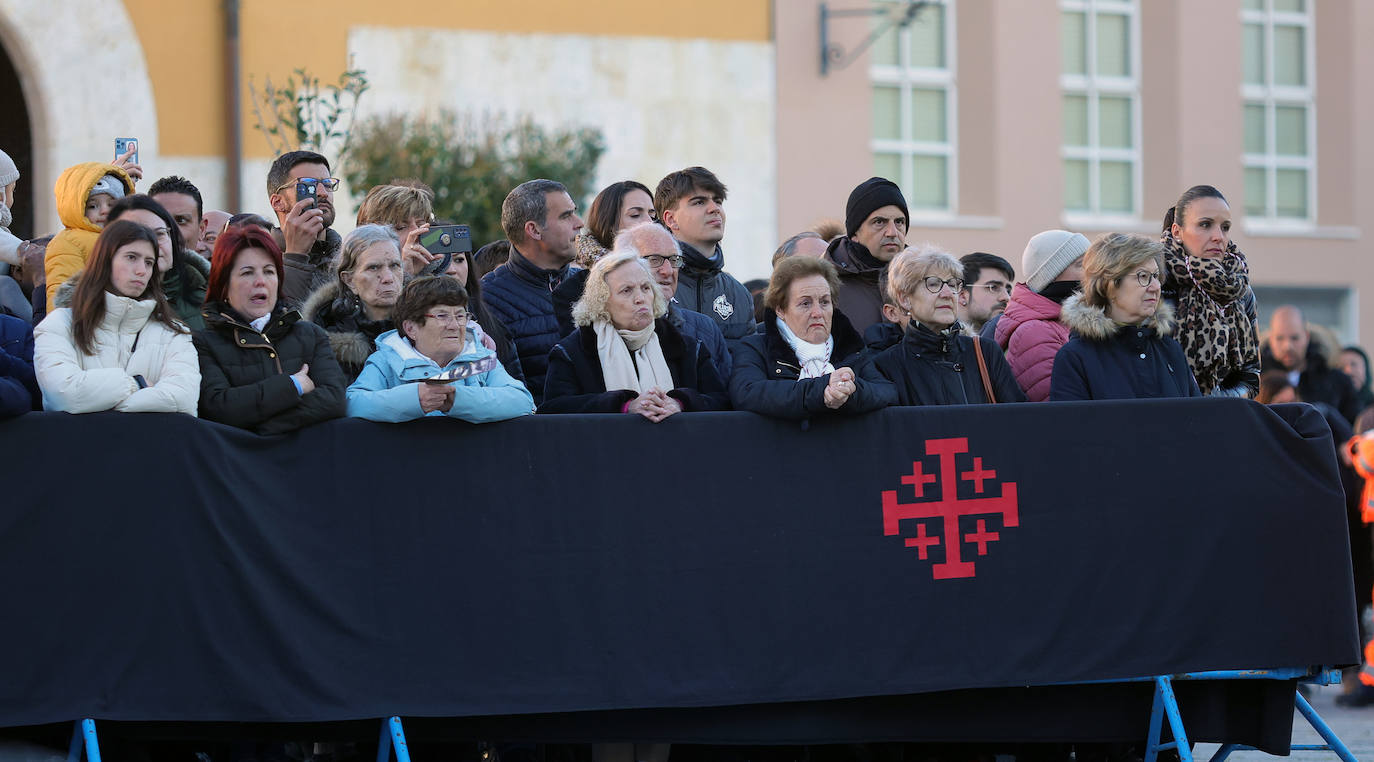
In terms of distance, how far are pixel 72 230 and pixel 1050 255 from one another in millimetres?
3813

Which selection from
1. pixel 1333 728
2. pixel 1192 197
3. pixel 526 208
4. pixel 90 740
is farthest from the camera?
pixel 1333 728

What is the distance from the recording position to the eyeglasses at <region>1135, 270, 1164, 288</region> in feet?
21.3

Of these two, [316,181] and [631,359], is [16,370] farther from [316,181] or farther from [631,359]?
[631,359]

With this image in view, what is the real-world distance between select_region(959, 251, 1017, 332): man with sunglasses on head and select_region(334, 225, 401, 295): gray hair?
3.31m

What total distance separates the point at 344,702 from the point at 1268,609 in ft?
10.8

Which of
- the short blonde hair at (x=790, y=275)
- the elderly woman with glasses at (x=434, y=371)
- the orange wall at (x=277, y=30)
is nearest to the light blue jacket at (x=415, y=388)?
the elderly woman with glasses at (x=434, y=371)

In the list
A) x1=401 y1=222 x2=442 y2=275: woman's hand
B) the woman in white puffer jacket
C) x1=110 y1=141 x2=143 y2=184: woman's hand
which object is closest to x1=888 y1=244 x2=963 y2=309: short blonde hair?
x1=401 y1=222 x2=442 y2=275: woman's hand

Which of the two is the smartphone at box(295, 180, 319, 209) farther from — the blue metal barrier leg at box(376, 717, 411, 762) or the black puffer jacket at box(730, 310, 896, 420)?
the blue metal barrier leg at box(376, 717, 411, 762)

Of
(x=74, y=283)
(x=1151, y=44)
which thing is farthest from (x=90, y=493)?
(x=1151, y=44)

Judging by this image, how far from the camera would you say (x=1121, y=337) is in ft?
21.4

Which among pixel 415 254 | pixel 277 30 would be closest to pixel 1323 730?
pixel 415 254

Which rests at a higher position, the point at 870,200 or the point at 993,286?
the point at 870,200

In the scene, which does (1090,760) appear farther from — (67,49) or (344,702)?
(67,49)

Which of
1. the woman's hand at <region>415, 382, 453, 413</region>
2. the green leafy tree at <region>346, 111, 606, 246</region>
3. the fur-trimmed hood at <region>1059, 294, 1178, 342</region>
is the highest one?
the green leafy tree at <region>346, 111, 606, 246</region>
